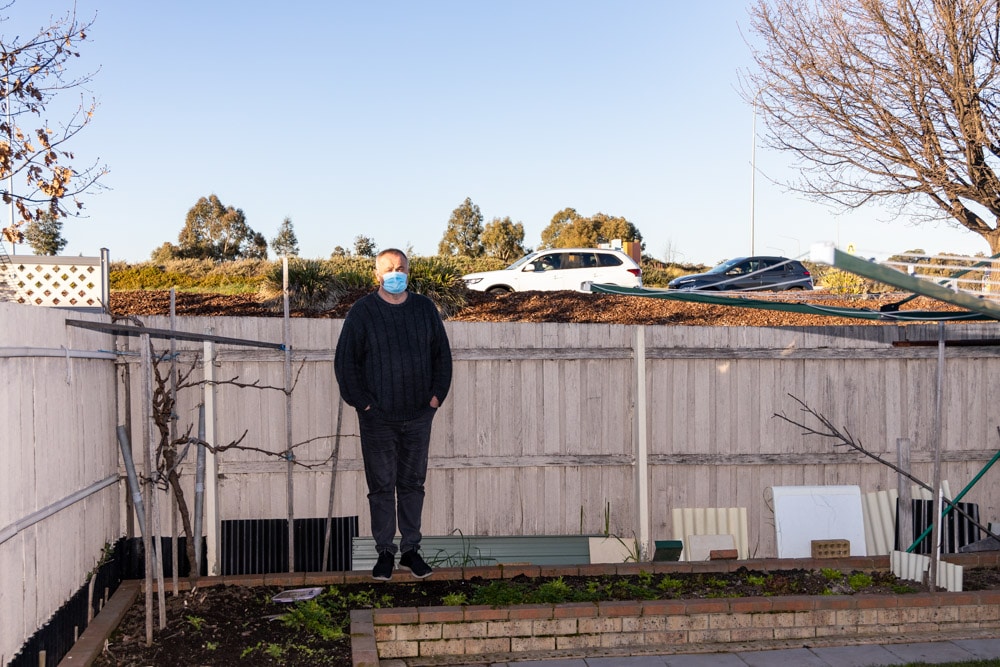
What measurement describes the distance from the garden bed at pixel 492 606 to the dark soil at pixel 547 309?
219 inches

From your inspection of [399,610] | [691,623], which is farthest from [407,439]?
[691,623]

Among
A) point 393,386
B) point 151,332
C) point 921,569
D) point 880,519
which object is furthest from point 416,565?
point 880,519

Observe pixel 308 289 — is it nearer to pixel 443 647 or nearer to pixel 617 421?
pixel 617 421

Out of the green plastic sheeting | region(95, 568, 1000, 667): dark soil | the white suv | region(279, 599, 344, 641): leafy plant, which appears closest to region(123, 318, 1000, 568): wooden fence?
the green plastic sheeting

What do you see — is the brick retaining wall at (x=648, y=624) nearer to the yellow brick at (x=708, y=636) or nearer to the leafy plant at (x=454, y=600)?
the yellow brick at (x=708, y=636)

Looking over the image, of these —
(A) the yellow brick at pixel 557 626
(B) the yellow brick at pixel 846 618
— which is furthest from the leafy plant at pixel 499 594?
(B) the yellow brick at pixel 846 618

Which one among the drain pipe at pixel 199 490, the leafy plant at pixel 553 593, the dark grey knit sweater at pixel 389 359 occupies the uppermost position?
the dark grey knit sweater at pixel 389 359

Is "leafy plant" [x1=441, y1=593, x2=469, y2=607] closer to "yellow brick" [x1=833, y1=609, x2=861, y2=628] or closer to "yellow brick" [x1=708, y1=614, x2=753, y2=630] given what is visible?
"yellow brick" [x1=708, y1=614, x2=753, y2=630]

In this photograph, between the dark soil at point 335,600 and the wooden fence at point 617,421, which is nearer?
the dark soil at point 335,600

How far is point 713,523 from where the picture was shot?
6848mm

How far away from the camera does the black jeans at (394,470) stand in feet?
18.4

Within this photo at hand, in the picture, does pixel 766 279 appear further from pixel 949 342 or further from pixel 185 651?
pixel 185 651

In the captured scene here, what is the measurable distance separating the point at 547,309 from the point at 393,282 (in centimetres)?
664

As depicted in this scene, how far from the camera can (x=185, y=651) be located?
15.0ft
